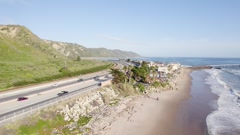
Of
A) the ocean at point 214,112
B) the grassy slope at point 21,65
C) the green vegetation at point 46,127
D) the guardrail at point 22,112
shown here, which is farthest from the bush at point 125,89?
the grassy slope at point 21,65

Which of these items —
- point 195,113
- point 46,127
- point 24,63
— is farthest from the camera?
point 24,63

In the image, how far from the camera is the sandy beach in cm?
3164

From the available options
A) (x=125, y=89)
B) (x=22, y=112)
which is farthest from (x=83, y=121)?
(x=125, y=89)

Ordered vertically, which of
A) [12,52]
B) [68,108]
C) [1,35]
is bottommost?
[68,108]

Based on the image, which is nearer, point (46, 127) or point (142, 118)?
point (46, 127)

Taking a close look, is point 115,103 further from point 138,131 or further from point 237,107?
point 237,107

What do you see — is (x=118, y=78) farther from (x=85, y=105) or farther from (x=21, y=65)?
(x=21, y=65)

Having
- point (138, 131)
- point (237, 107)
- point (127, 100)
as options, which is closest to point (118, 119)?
point (138, 131)

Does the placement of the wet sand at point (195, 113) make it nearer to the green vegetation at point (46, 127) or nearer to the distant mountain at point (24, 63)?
the green vegetation at point (46, 127)

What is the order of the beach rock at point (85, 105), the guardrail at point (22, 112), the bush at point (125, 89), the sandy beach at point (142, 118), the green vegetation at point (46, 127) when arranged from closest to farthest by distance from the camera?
the guardrail at point (22, 112)
the green vegetation at point (46, 127)
the sandy beach at point (142, 118)
the beach rock at point (85, 105)
the bush at point (125, 89)

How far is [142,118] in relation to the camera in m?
37.4

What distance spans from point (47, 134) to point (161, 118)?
20.6 m

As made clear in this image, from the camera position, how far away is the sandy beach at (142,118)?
104 ft

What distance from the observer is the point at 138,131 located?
31625mm
